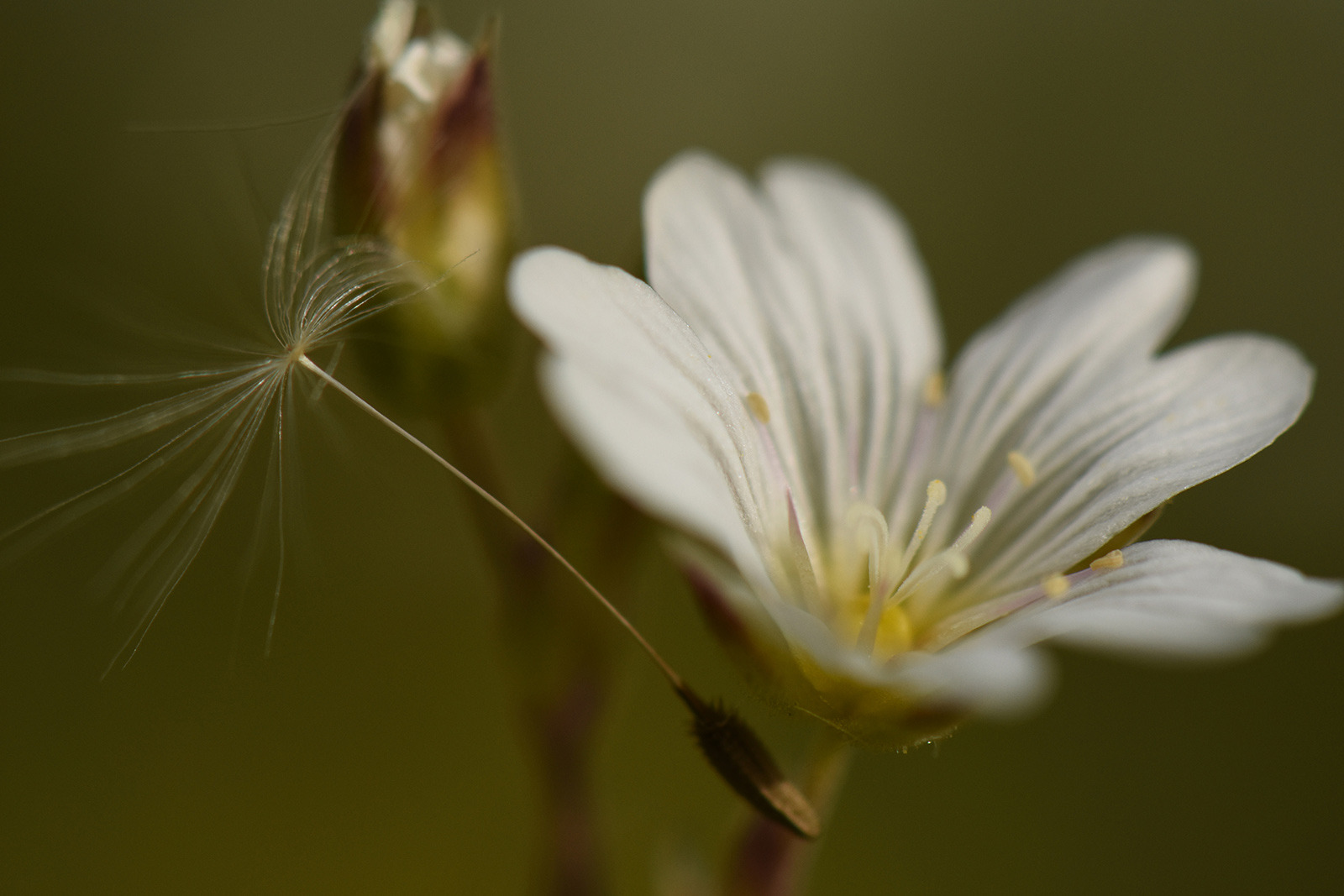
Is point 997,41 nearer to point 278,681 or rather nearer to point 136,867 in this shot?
point 278,681

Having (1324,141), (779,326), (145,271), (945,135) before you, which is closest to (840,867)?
(779,326)

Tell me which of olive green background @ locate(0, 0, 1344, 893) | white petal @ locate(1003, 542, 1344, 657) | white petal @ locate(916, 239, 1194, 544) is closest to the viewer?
white petal @ locate(1003, 542, 1344, 657)

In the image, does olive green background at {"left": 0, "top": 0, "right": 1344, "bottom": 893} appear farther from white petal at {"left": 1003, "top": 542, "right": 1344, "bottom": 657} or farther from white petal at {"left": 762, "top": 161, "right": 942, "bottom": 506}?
white petal at {"left": 1003, "top": 542, "right": 1344, "bottom": 657}

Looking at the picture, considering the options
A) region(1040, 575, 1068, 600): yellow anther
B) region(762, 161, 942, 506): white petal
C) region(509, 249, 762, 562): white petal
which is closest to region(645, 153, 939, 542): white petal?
region(762, 161, 942, 506): white petal

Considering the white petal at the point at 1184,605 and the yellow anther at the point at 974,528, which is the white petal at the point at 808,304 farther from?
the white petal at the point at 1184,605

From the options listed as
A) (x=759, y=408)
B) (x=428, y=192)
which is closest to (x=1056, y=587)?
(x=759, y=408)

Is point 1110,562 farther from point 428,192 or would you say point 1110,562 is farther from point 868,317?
point 428,192

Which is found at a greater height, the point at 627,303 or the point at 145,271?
the point at 145,271

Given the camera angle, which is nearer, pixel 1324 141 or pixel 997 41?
pixel 1324 141
